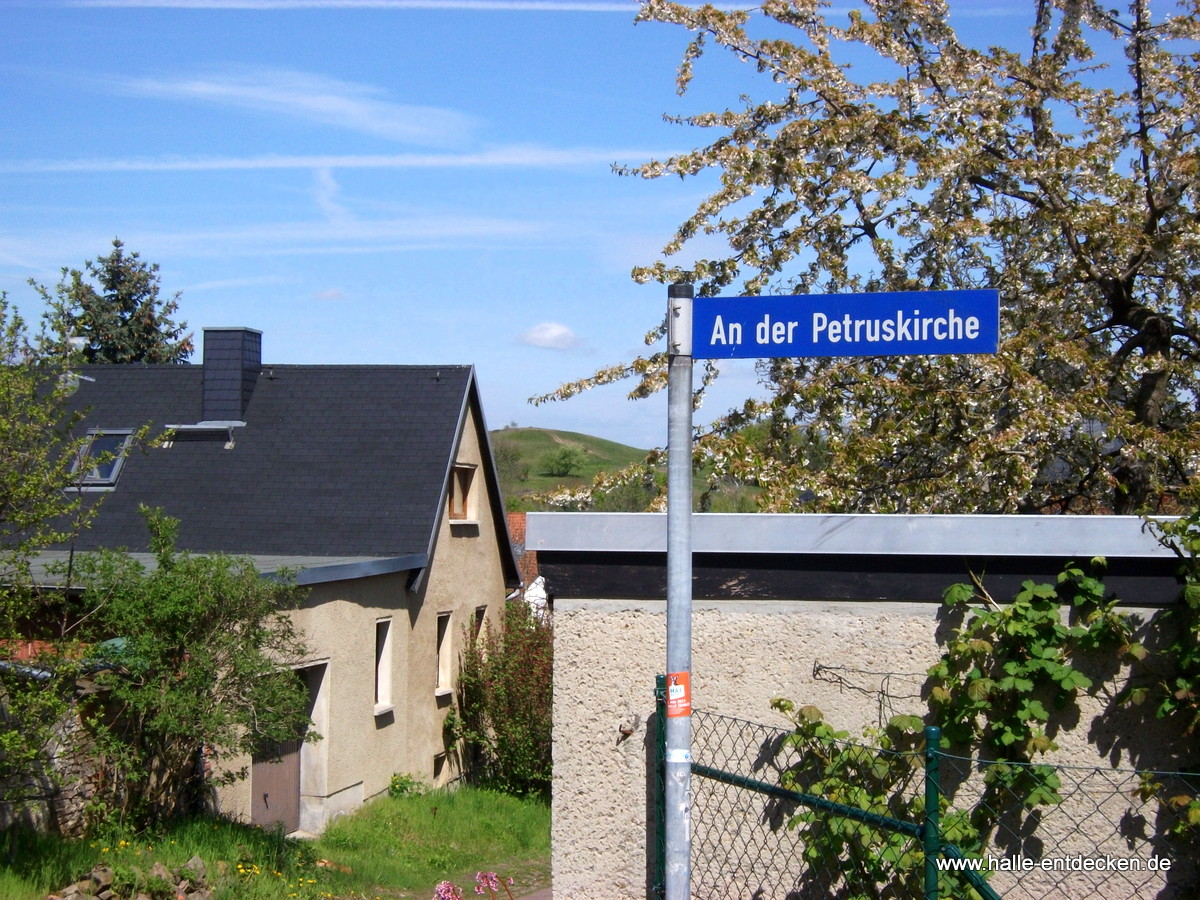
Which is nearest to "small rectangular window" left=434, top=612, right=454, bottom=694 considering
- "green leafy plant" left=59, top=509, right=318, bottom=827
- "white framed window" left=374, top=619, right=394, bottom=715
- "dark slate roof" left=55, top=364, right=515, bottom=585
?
"white framed window" left=374, top=619, right=394, bottom=715

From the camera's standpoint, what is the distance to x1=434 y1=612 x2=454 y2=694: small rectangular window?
20.0 m

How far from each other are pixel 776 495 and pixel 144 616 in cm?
536

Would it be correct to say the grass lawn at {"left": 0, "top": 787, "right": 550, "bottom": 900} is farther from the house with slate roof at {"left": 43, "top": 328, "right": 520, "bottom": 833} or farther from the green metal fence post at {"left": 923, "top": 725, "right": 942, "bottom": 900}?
the green metal fence post at {"left": 923, "top": 725, "right": 942, "bottom": 900}

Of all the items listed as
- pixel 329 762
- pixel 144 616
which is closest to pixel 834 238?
pixel 144 616

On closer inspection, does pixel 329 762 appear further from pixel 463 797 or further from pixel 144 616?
pixel 144 616

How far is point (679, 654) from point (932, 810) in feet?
2.93

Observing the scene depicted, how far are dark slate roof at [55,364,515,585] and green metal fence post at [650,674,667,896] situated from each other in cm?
1371

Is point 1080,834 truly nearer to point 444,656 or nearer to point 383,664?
point 383,664

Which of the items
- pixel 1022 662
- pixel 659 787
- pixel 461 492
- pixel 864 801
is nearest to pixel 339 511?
pixel 461 492

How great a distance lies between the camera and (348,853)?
14172mm

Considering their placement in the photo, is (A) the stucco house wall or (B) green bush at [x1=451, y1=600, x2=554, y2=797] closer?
(A) the stucco house wall

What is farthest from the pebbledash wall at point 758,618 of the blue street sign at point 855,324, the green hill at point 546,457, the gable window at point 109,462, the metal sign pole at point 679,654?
the green hill at point 546,457

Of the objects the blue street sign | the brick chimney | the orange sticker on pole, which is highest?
the brick chimney

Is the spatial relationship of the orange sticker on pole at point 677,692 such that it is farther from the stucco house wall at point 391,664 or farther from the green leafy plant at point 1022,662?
the stucco house wall at point 391,664
